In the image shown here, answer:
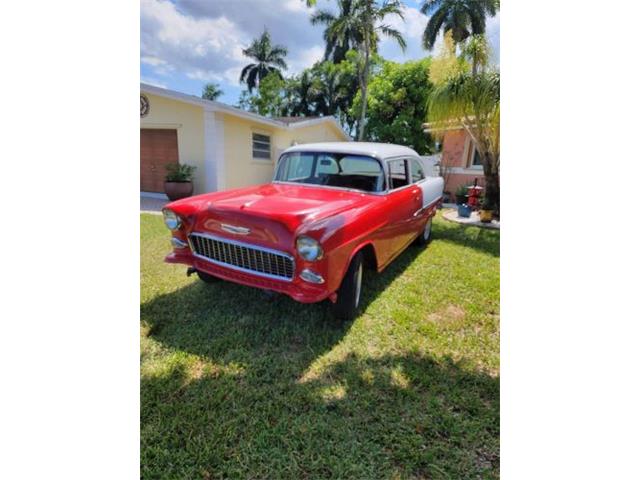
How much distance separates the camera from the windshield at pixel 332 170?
3.90 meters

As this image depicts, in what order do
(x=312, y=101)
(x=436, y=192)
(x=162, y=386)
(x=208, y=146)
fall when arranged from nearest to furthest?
(x=162, y=386) → (x=436, y=192) → (x=208, y=146) → (x=312, y=101)

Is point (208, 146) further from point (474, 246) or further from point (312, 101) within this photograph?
point (312, 101)

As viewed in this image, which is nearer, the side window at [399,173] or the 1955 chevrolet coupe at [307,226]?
the 1955 chevrolet coupe at [307,226]

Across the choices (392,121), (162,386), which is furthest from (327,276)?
(392,121)

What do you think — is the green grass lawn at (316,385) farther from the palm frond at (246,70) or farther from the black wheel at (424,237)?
the palm frond at (246,70)

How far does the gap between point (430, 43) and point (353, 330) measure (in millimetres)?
19723

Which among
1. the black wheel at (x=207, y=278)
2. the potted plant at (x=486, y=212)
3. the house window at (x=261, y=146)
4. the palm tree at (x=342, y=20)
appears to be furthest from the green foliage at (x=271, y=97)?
the black wheel at (x=207, y=278)

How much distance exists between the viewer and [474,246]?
5.93m

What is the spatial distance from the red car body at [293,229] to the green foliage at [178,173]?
7.15m

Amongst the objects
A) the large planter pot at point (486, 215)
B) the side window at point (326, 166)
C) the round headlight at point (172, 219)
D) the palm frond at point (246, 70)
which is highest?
the palm frond at point (246, 70)

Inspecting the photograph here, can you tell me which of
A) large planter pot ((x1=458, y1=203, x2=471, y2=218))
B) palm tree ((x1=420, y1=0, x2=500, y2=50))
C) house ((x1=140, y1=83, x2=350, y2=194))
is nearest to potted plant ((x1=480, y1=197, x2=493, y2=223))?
large planter pot ((x1=458, y1=203, x2=471, y2=218))

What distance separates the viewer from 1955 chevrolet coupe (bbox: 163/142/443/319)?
266cm

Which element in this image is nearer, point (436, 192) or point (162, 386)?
point (162, 386)

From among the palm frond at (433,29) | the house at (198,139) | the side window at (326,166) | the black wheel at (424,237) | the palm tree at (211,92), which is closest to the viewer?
the side window at (326,166)
